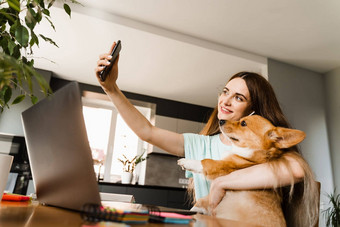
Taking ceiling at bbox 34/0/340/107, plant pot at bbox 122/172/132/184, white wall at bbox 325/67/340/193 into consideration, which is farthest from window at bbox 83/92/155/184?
white wall at bbox 325/67/340/193

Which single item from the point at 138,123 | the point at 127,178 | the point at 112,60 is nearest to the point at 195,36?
the point at 138,123

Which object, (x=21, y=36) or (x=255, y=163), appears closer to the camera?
(x=21, y=36)

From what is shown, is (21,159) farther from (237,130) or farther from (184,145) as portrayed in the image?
(237,130)

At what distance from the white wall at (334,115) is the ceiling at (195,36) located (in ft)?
0.48

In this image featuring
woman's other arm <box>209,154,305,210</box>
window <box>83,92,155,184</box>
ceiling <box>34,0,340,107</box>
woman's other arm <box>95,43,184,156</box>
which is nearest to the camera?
woman's other arm <box>209,154,305,210</box>

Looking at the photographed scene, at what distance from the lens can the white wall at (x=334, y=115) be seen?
128 inches

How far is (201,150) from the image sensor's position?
4.12ft

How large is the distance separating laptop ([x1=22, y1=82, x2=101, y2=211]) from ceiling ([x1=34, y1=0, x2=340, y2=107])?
2.11 m

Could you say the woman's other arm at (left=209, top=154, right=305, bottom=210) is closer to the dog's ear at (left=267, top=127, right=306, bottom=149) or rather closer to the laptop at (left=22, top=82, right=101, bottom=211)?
the dog's ear at (left=267, top=127, right=306, bottom=149)

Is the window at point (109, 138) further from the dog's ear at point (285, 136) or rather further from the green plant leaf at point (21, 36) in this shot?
the green plant leaf at point (21, 36)

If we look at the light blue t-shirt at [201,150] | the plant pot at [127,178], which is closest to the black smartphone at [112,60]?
the light blue t-shirt at [201,150]

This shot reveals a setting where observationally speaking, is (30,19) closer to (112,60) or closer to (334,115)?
(112,60)

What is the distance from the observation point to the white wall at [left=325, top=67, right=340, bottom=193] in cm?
325

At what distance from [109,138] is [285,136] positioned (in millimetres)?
4063
